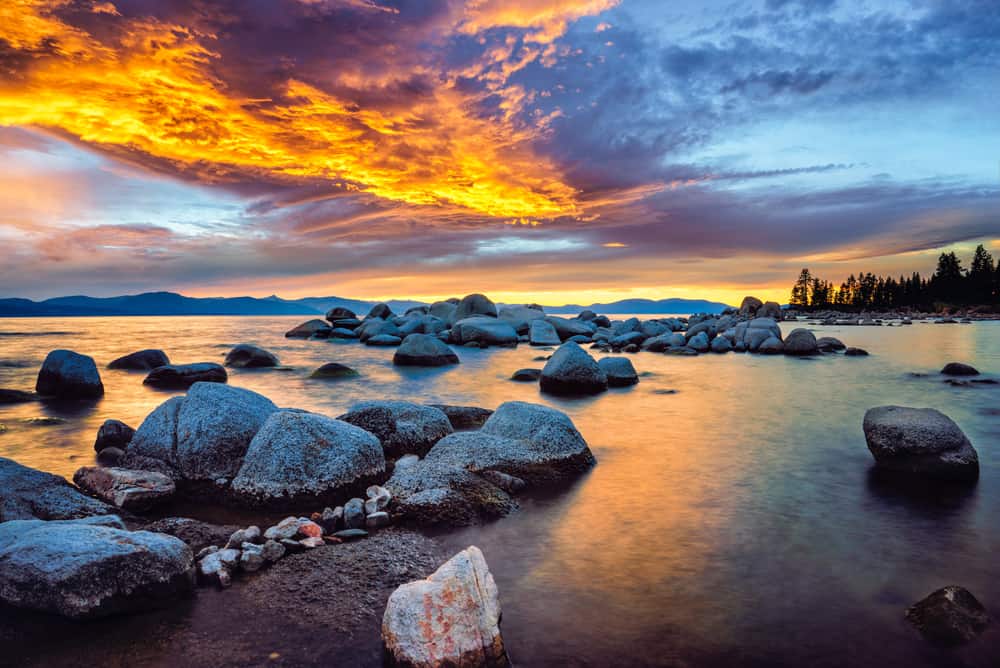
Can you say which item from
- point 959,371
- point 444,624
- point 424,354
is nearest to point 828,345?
point 959,371

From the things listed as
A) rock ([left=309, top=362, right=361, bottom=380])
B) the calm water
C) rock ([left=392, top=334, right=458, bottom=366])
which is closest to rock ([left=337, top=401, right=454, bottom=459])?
the calm water

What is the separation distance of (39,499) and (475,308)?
38058 millimetres

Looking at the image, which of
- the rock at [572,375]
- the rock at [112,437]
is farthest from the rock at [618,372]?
the rock at [112,437]

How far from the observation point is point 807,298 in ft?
398

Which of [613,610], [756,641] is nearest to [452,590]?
[613,610]

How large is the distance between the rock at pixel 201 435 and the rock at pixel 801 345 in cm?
2732

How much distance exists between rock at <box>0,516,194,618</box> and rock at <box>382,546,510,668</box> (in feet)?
6.55

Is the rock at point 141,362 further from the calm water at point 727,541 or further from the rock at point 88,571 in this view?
the rock at point 88,571

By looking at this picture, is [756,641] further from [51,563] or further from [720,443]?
[720,443]

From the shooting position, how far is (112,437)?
943cm

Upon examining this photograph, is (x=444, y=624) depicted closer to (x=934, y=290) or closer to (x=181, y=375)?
(x=181, y=375)

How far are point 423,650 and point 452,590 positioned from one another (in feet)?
1.27

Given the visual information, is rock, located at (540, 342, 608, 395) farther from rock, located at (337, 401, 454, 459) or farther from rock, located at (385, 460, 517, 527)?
rock, located at (385, 460, 517, 527)

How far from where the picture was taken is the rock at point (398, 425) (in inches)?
340
